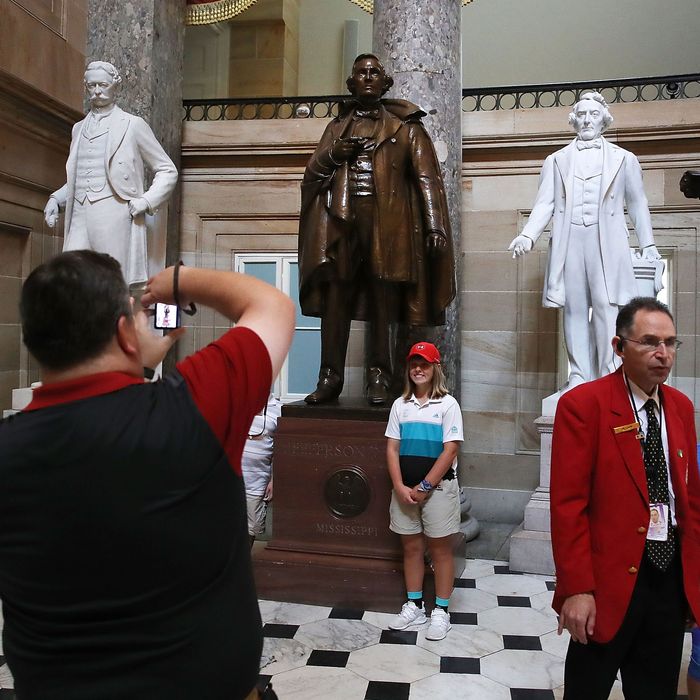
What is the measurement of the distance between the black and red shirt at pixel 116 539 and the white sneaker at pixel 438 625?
270cm

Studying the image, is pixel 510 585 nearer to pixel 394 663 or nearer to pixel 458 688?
pixel 394 663

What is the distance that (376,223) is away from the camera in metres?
4.36

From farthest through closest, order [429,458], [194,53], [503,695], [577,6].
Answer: [194,53], [577,6], [429,458], [503,695]

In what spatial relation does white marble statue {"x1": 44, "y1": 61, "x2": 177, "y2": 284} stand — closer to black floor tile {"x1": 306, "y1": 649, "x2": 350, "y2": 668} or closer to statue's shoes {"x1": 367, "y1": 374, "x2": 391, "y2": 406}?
statue's shoes {"x1": 367, "y1": 374, "x2": 391, "y2": 406}

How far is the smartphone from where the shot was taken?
1.47 meters

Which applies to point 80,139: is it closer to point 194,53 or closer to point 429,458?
point 429,458

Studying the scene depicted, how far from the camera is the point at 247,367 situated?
3.87ft

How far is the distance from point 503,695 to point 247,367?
247 cm

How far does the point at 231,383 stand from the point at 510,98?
9.17 meters

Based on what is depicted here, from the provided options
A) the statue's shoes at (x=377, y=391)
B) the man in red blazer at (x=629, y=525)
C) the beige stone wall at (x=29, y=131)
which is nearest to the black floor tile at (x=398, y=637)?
the statue's shoes at (x=377, y=391)

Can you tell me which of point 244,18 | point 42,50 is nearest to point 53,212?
point 42,50

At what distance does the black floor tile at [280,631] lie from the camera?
145 inches

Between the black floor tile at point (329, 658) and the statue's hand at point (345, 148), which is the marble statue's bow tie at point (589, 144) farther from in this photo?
the black floor tile at point (329, 658)

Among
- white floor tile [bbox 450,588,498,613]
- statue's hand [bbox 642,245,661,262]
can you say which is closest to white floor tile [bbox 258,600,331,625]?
white floor tile [bbox 450,588,498,613]
